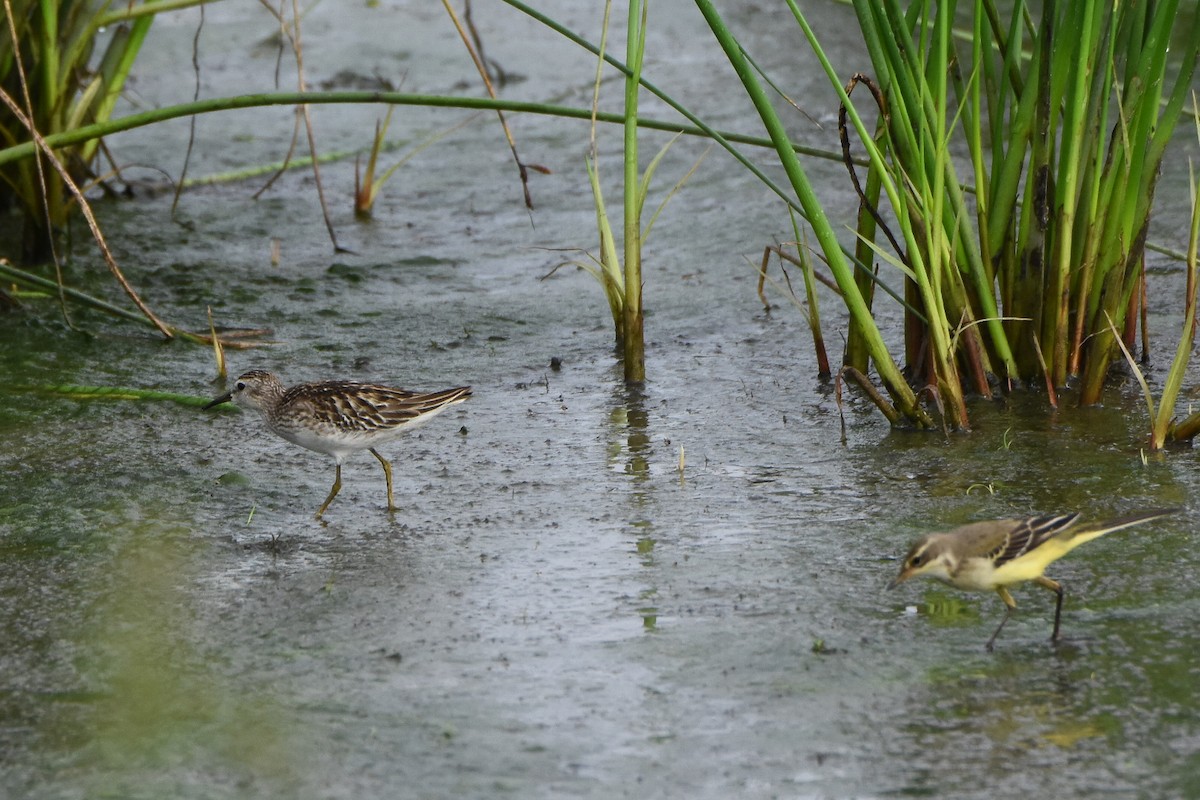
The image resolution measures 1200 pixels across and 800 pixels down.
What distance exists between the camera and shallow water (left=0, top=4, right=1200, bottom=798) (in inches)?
148

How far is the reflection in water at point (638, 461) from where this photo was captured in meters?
4.72

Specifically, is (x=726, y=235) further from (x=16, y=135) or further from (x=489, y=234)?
(x=16, y=135)

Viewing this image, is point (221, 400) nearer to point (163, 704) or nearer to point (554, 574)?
point (554, 574)

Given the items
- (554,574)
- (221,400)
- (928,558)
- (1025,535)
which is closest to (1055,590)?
(1025,535)

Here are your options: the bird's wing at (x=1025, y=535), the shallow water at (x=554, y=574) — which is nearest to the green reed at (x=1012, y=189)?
the shallow water at (x=554, y=574)

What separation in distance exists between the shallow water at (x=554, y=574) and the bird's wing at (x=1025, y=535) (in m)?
0.28

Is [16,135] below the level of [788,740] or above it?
above

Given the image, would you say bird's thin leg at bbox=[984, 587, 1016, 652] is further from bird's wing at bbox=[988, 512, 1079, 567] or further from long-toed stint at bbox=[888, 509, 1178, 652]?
bird's wing at bbox=[988, 512, 1079, 567]

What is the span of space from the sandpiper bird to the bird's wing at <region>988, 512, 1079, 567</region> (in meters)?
2.36

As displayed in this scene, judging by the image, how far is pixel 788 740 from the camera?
379 centimetres

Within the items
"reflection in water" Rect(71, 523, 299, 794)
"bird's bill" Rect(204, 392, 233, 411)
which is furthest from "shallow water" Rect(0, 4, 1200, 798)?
"bird's bill" Rect(204, 392, 233, 411)

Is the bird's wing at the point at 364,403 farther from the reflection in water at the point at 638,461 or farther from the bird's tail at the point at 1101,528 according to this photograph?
the bird's tail at the point at 1101,528

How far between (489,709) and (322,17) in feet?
37.3

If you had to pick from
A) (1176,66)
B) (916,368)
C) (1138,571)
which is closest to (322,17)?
(1176,66)
